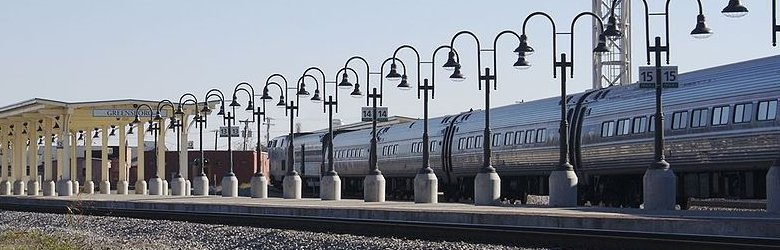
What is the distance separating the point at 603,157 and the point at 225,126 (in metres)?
25.5

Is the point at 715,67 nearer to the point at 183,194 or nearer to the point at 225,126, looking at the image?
the point at 225,126

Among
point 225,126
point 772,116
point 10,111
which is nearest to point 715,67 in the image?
point 772,116

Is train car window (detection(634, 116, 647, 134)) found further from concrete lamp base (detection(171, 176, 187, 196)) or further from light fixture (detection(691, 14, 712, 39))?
concrete lamp base (detection(171, 176, 187, 196))

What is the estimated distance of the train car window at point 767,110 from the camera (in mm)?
28927

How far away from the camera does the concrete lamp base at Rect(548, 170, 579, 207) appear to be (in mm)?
34312

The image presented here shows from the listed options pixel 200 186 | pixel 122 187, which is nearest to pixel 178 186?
pixel 200 186

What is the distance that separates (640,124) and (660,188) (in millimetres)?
5043

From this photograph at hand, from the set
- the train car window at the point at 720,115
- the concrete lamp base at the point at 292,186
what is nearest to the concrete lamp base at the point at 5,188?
the concrete lamp base at the point at 292,186

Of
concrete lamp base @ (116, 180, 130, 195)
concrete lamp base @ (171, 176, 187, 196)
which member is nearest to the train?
concrete lamp base @ (171, 176, 187, 196)

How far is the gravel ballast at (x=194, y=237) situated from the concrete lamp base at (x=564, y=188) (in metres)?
6.17

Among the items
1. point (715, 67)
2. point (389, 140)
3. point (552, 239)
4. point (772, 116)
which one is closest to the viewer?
point (552, 239)

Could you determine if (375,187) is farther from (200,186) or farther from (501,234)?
(501,234)

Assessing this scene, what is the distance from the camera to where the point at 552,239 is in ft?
78.9

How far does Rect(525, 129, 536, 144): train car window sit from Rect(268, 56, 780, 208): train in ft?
0.14
